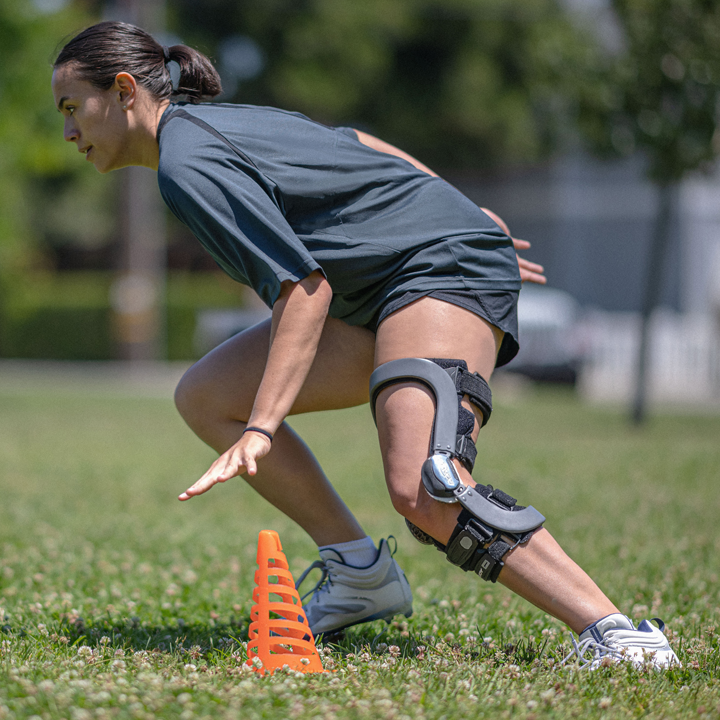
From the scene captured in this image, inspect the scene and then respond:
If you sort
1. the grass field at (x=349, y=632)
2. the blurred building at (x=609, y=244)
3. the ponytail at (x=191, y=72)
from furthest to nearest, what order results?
the blurred building at (x=609, y=244) < the ponytail at (x=191, y=72) < the grass field at (x=349, y=632)

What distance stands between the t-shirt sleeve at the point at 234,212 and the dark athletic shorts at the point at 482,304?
321 mm

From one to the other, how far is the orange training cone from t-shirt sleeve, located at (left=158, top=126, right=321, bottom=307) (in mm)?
757

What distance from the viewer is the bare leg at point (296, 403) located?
10.1 ft

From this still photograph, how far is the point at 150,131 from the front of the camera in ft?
9.18

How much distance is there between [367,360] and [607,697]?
122cm

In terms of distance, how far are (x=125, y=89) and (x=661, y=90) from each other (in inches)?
370

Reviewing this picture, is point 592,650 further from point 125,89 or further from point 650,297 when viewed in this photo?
point 650,297

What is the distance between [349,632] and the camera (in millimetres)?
3283

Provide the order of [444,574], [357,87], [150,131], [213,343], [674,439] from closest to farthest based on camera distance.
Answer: [150,131]
[444,574]
[674,439]
[213,343]
[357,87]

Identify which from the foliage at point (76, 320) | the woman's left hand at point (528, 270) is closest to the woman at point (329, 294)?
the woman's left hand at point (528, 270)

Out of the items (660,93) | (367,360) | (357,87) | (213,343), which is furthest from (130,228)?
(367,360)

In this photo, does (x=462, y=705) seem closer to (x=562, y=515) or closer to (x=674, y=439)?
(x=562, y=515)

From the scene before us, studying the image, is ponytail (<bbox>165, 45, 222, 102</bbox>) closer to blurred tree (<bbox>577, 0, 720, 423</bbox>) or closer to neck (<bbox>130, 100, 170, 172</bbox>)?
neck (<bbox>130, 100, 170, 172</bbox>)

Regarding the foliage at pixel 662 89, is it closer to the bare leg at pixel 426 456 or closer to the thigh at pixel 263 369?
the thigh at pixel 263 369
